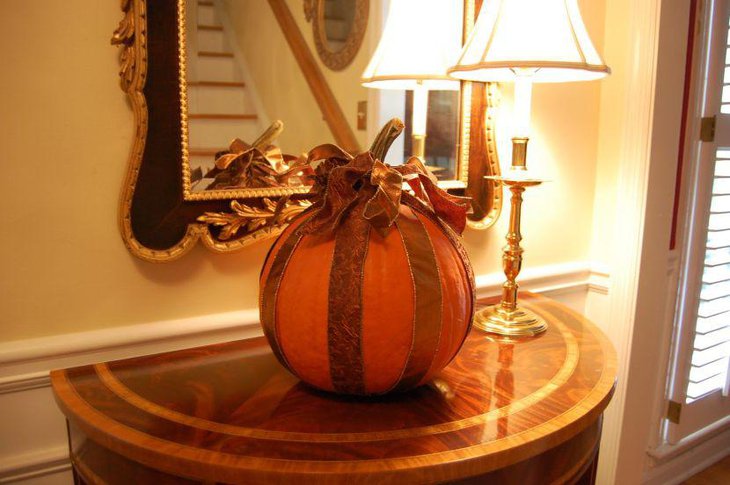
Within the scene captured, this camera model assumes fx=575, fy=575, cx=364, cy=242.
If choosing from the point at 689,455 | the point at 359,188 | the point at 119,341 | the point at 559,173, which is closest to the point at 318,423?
the point at 359,188

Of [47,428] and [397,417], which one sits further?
[47,428]

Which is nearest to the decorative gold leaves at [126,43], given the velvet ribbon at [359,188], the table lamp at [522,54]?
the velvet ribbon at [359,188]

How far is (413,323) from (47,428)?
0.65 meters

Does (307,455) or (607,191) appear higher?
(607,191)

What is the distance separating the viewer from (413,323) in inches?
27.5

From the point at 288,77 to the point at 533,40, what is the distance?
1.40 feet

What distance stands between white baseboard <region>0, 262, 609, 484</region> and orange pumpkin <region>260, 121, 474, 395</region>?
0.30m

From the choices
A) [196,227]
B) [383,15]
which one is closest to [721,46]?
[383,15]

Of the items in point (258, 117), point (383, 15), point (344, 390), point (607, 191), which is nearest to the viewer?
point (344, 390)

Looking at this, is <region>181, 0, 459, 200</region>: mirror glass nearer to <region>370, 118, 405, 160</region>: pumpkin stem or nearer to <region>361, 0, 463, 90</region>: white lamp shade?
<region>361, 0, 463, 90</region>: white lamp shade

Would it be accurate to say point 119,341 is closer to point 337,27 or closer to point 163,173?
point 163,173

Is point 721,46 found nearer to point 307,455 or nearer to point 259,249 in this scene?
point 259,249

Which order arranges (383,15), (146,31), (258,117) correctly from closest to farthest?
(146,31) → (258,117) → (383,15)

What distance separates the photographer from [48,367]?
0.90m
